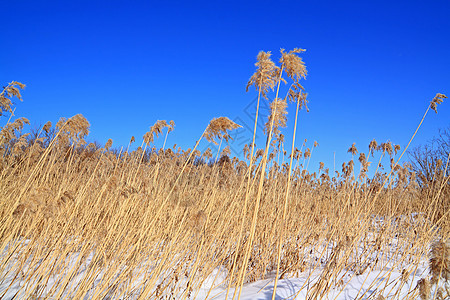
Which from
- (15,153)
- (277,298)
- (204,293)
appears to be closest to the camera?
(277,298)

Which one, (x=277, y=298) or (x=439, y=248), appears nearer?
(x=439, y=248)

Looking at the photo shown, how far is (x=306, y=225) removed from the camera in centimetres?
416

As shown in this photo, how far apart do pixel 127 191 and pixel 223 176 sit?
12.8ft

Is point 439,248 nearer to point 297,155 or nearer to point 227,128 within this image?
point 227,128

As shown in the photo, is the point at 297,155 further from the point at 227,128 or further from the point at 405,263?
the point at 227,128

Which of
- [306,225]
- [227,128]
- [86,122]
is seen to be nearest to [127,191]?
[227,128]

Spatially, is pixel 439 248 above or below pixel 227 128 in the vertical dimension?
below

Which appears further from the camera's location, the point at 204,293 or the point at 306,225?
the point at 306,225

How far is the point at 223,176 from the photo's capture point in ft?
20.8

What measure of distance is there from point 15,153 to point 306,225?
5.09 meters

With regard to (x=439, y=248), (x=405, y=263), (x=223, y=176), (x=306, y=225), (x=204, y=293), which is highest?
(x=223, y=176)

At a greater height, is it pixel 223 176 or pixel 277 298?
pixel 223 176

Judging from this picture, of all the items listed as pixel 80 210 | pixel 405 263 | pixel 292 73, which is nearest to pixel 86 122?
pixel 80 210

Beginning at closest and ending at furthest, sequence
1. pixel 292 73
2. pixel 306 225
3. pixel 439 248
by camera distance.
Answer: pixel 439 248 → pixel 292 73 → pixel 306 225
